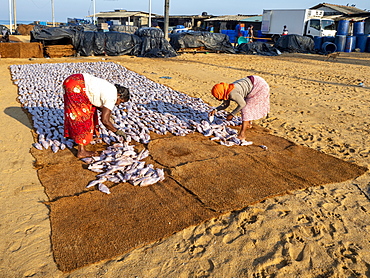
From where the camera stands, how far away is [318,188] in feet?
11.6

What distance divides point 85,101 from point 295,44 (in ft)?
65.9

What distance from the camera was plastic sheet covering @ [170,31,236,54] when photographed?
59.1 ft

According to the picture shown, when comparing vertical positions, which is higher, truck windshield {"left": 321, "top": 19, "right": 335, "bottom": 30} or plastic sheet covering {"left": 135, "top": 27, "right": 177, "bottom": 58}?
truck windshield {"left": 321, "top": 19, "right": 335, "bottom": 30}

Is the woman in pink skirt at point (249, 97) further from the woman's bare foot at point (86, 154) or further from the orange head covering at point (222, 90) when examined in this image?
the woman's bare foot at point (86, 154)

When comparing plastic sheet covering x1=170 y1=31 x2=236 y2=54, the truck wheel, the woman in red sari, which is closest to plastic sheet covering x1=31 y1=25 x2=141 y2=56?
plastic sheet covering x1=170 y1=31 x2=236 y2=54

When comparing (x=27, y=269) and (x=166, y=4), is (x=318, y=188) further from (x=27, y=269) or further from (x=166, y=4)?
(x=166, y=4)

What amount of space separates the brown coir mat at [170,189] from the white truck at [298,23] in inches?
888

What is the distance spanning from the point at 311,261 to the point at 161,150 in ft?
8.30

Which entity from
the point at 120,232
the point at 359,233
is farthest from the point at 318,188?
the point at 120,232

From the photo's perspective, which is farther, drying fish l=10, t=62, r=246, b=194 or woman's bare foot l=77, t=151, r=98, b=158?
woman's bare foot l=77, t=151, r=98, b=158

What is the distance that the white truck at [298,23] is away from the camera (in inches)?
932

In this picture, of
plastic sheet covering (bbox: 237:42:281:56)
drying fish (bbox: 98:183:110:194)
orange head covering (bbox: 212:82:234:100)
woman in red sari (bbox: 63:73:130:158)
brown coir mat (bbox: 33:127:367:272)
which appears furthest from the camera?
plastic sheet covering (bbox: 237:42:281:56)

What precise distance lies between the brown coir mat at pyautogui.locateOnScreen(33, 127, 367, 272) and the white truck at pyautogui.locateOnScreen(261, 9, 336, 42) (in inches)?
888

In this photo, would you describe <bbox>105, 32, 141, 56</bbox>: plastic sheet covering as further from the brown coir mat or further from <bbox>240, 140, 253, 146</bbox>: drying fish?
<bbox>240, 140, 253, 146</bbox>: drying fish
